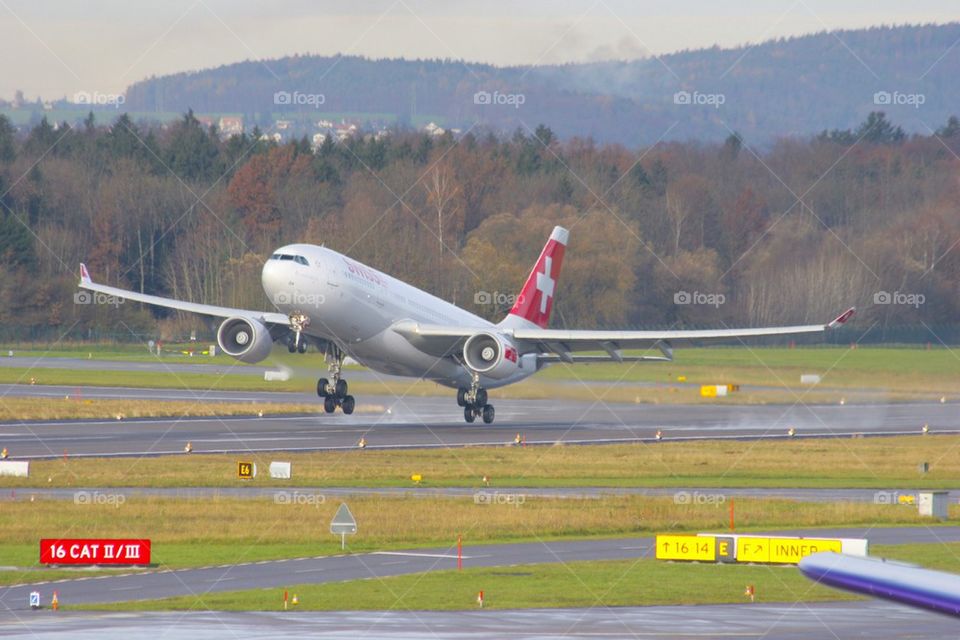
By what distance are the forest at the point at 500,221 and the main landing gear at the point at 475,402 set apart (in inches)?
1009

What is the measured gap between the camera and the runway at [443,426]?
56.9m

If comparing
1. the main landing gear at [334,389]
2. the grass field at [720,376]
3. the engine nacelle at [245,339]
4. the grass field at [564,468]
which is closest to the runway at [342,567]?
the grass field at [564,468]

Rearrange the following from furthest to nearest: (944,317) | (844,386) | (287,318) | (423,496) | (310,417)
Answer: (944,317), (844,386), (310,417), (287,318), (423,496)

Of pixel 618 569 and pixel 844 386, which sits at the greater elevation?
pixel 844 386

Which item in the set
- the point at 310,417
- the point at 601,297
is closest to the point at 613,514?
the point at 310,417

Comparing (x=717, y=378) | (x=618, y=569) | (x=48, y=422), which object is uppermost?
(x=717, y=378)

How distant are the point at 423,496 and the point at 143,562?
43.4 feet

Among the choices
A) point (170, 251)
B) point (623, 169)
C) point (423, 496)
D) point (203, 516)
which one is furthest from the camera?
point (623, 169)

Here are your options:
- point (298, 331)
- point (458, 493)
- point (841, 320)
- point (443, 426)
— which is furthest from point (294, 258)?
point (841, 320)

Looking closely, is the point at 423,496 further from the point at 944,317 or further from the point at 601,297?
the point at 944,317

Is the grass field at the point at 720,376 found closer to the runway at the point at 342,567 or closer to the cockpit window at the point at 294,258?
the cockpit window at the point at 294,258

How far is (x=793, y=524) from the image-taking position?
3819 cm

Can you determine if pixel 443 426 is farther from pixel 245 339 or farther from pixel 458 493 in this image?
pixel 458 493

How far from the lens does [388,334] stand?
2232 inches
